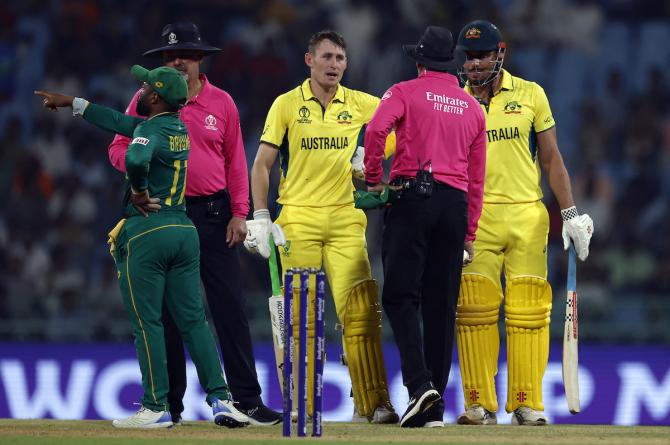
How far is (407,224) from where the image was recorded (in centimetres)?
704

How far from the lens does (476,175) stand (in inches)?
287

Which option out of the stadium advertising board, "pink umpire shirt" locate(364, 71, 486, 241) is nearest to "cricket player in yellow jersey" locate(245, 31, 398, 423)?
"pink umpire shirt" locate(364, 71, 486, 241)

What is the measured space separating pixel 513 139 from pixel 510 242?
1.83 ft

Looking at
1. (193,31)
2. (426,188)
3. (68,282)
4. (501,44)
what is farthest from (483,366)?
(68,282)

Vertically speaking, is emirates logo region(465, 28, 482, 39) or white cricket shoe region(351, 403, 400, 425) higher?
emirates logo region(465, 28, 482, 39)

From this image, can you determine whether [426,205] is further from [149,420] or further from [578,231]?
[149,420]

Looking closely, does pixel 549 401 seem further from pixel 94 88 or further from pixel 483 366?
pixel 94 88

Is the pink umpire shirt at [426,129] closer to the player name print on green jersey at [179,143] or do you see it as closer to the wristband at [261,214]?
the wristband at [261,214]

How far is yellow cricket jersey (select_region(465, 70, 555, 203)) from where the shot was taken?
7699mm

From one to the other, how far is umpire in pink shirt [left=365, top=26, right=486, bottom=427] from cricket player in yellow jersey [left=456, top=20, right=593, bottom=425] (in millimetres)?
495

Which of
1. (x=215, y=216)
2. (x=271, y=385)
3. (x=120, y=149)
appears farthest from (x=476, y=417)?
(x=271, y=385)

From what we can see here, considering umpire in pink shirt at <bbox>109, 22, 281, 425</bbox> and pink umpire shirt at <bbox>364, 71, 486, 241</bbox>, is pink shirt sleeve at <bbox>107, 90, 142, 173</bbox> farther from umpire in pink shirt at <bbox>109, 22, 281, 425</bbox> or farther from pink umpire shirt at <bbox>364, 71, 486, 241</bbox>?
pink umpire shirt at <bbox>364, 71, 486, 241</bbox>

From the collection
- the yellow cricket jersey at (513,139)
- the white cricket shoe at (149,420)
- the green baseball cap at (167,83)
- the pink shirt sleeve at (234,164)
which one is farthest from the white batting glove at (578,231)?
the white cricket shoe at (149,420)

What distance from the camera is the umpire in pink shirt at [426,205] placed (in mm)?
7012
